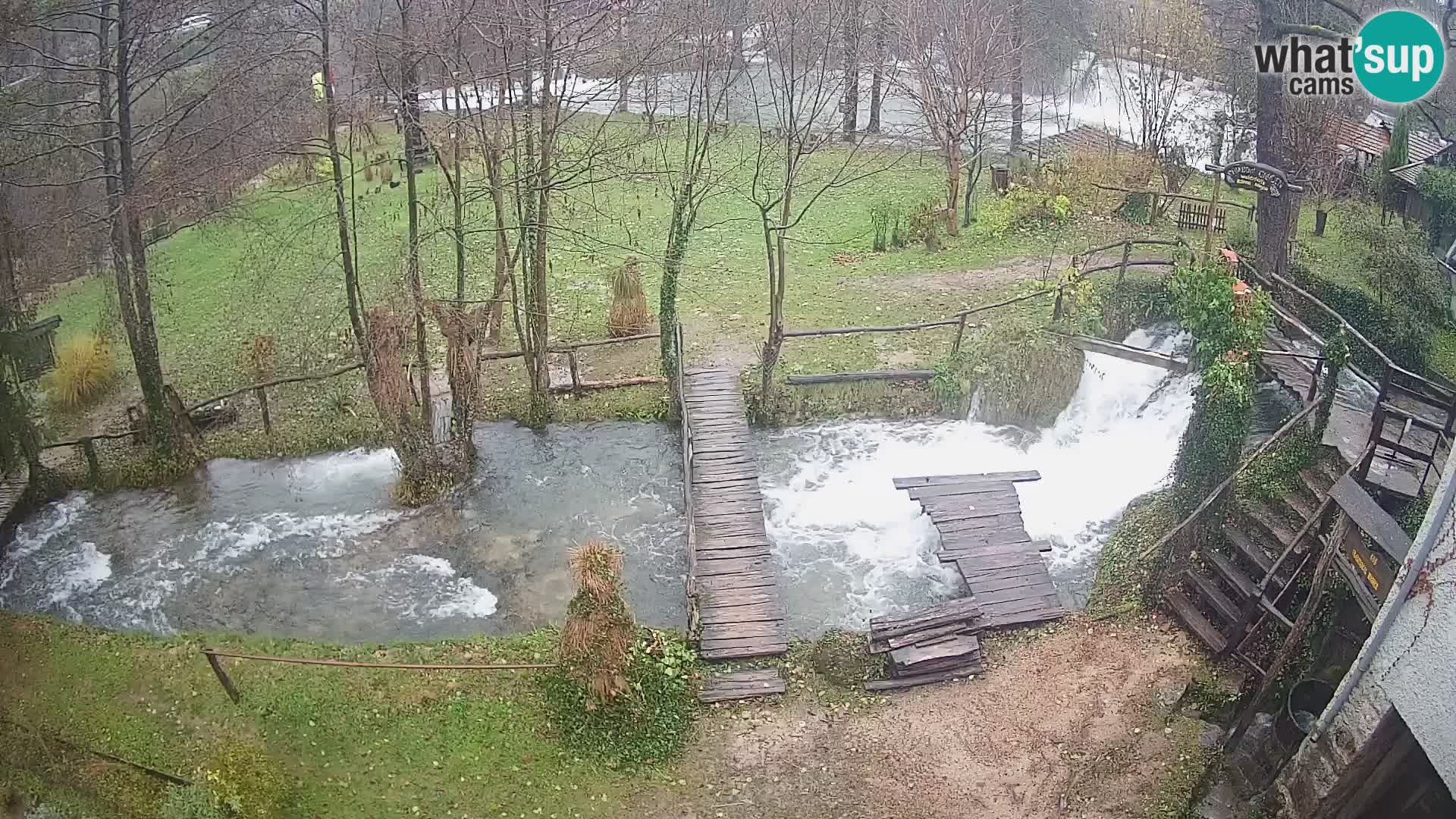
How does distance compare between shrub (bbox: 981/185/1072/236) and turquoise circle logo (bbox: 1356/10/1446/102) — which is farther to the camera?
shrub (bbox: 981/185/1072/236)

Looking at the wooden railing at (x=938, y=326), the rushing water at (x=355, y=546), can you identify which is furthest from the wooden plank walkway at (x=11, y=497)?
the wooden railing at (x=938, y=326)

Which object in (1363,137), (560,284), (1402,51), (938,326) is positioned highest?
(1402,51)

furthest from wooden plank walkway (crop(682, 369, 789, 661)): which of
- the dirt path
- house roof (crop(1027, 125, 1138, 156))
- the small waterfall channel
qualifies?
house roof (crop(1027, 125, 1138, 156))

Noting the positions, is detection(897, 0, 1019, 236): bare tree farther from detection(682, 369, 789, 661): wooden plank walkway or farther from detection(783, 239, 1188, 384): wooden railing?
detection(682, 369, 789, 661): wooden plank walkway

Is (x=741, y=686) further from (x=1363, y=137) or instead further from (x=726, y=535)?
(x=1363, y=137)

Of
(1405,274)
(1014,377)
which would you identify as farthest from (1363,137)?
(1014,377)

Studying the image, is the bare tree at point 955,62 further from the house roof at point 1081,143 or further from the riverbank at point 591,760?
the riverbank at point 591,760
